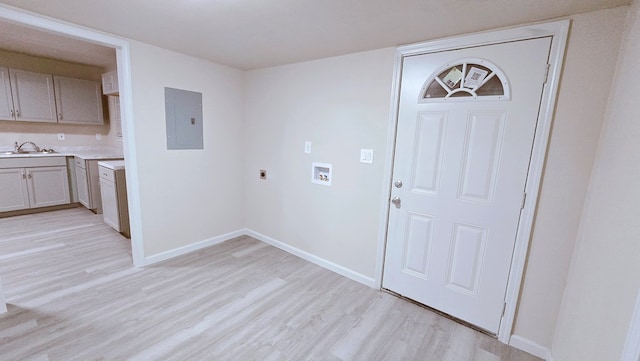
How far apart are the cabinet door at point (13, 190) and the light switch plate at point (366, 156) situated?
486cm

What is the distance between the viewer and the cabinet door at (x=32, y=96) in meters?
3.82

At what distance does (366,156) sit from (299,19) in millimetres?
1224

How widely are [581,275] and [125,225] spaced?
4298 millimetres

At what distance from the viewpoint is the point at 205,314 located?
2.06m

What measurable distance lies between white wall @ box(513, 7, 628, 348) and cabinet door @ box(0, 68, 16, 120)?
6.21 meters

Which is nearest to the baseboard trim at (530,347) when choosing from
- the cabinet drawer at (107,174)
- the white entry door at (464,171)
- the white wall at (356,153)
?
the white wall at (356,153)

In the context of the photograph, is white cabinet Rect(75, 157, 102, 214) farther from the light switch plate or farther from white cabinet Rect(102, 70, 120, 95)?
the light switch plate

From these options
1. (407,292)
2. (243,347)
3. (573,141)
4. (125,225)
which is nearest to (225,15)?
(243,347)

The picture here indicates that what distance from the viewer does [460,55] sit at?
1915 mm

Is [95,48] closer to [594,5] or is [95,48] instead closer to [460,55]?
[460,55]

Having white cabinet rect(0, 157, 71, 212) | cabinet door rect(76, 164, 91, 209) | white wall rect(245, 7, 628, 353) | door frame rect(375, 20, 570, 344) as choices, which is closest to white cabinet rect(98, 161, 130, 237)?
cabinet door rect(76, 164, 91, 209)

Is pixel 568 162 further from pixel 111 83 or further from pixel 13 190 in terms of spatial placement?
pixel 13 190

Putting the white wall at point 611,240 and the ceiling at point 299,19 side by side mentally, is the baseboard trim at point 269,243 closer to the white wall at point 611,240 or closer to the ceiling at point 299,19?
the white wall at point 611,240

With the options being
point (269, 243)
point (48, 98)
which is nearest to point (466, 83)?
point (269, 243)
